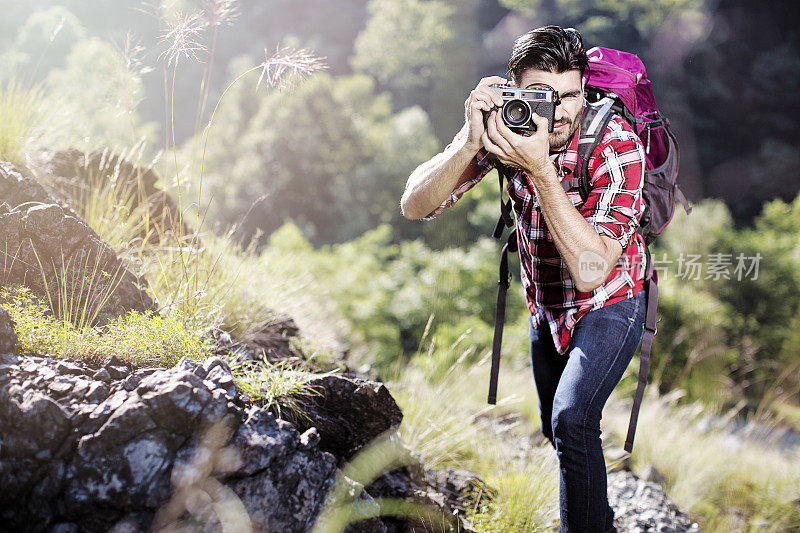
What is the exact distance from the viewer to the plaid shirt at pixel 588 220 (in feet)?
5.50

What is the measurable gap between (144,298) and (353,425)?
1135 mm

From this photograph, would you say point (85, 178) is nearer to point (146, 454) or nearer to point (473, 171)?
point (146, 454)

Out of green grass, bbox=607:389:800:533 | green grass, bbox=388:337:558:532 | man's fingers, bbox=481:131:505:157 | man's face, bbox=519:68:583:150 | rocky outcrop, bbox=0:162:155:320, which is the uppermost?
man's face, bbox=519:68:583:150

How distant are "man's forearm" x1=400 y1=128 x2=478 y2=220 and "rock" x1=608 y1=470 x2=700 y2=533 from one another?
6.71 feet

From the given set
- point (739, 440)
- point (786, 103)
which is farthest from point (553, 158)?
point (786, 103)

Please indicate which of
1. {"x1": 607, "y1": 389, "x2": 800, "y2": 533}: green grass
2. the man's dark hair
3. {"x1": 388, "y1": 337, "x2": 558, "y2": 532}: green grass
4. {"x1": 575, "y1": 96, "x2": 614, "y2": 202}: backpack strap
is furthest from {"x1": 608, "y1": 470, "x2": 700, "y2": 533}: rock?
the man's dark hair

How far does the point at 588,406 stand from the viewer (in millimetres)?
1652

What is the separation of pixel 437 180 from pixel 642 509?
2.26 m

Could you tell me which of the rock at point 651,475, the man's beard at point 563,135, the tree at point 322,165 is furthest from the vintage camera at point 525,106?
the tree at point 322,165

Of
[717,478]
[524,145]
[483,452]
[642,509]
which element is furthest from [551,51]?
[717,478]

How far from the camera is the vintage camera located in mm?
1626

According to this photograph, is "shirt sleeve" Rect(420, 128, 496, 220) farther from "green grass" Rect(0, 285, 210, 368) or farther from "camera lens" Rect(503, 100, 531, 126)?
"green grass" Rect(0, 285, 210, 368)

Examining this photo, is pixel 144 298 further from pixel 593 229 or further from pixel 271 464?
pixel 593 229

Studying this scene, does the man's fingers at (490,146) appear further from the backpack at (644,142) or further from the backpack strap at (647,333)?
the backpack strap at (647,333)
